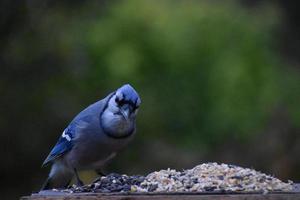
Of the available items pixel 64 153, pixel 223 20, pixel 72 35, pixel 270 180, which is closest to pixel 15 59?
pixel 72 35

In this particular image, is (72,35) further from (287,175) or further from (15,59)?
(287,175)

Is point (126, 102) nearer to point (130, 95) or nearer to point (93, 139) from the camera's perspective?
point (130, 95)

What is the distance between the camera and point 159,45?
10742 millimetres

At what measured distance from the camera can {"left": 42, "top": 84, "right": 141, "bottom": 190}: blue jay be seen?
247 inches

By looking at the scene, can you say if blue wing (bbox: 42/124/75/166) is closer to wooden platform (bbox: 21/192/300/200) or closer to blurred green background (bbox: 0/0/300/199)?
wooden platform (bbox: 21/192/300/200)

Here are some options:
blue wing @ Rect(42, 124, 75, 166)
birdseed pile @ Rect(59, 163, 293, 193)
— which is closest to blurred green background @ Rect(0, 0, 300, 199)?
blue wing @ Rect(42, 124, 75, 166)

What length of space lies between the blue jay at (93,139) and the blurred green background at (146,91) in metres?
3.96

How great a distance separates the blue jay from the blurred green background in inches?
156

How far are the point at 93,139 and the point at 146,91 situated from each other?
4.36 metres

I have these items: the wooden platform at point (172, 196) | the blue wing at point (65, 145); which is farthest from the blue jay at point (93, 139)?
the wooden platform at point (172, 196)

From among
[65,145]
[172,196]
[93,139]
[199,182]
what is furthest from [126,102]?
[172,196]

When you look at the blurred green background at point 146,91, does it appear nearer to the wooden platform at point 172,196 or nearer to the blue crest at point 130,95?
the blue crest at point 130,95

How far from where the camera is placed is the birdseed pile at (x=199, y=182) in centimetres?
448

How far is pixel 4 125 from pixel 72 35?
138 centimetres
